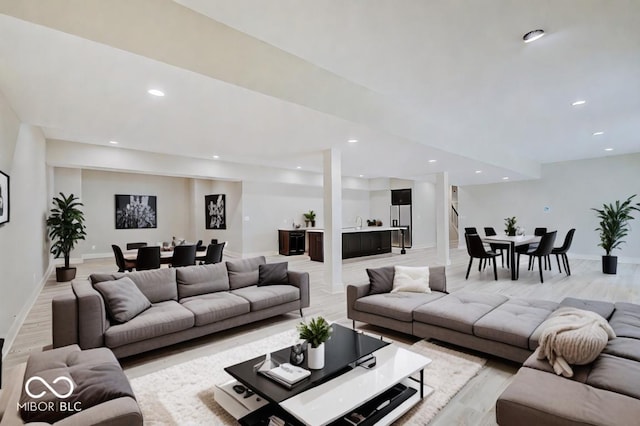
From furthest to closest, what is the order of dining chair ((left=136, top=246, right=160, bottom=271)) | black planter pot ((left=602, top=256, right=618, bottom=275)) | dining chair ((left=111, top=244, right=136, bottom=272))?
black planter pot ((left=602, top=256, right=618, bottom=275)) < dining chair ((left=111, top=244, right=136, bottom=272)) < dining chair ((left=136, top=246, right=160, bottom=271))

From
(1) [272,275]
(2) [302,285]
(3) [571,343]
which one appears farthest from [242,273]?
(3) [571,343]

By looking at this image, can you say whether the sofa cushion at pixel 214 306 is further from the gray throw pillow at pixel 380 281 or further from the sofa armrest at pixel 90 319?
the gray throw pillow at pixel 380 281

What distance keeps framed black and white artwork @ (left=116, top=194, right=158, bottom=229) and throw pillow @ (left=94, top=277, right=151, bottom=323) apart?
795 centimetres

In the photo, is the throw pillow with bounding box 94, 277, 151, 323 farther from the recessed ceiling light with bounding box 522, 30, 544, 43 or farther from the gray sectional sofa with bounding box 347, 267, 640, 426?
the recessed ceiling light with bounding box 522, 30, 544, 43

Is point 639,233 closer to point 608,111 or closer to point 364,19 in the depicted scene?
point 608,111

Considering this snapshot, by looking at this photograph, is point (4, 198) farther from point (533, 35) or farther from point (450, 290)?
point (450, 290)

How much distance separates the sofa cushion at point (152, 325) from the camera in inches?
113

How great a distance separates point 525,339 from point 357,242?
714 cm

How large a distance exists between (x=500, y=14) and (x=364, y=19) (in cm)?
99

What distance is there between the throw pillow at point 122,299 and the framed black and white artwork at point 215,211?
22.9 feet

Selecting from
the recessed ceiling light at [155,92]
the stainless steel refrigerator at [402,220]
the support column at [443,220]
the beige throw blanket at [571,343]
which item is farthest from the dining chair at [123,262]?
the stainless steel refrigerator at [402,220]

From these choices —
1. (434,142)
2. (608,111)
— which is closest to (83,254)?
(434,142)

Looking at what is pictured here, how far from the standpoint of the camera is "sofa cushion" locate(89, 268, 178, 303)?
3.58 metres

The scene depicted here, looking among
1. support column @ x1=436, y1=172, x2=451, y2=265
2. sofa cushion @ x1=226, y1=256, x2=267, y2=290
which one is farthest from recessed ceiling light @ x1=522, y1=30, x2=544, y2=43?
support column @ x1=436, y1=172, x2=451, y2=265
